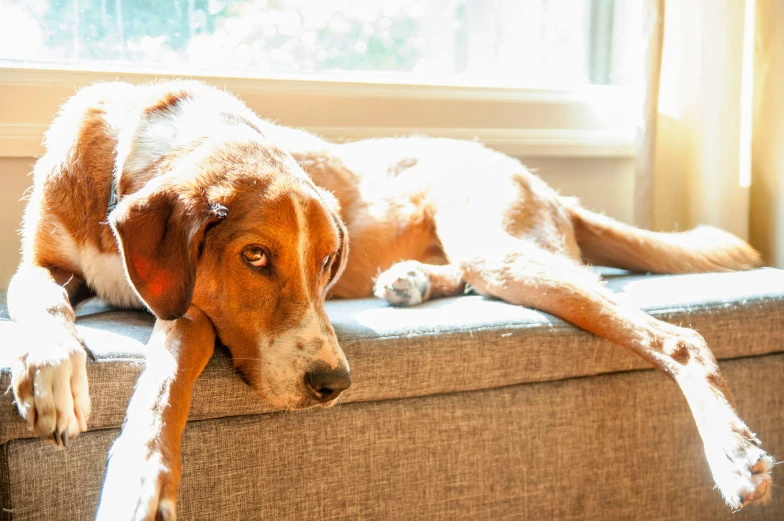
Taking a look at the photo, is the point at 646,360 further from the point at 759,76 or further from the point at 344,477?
the point at 759,76

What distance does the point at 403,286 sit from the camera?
1.90 metres

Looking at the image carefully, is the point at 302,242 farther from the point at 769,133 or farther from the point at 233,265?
the point at 769,133

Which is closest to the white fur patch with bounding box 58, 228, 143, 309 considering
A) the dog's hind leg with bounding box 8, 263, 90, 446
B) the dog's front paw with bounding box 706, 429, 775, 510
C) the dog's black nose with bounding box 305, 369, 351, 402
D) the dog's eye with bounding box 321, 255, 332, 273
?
the dog's hind leg with bounding box 8, 263, 90, 446

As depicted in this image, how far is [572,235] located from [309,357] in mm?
1147

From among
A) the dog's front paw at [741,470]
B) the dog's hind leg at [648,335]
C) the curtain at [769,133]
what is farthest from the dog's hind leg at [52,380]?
the curtain at [769,133]

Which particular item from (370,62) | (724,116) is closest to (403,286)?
(370,62)

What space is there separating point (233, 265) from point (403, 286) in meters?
0.62

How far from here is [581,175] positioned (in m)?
3.13

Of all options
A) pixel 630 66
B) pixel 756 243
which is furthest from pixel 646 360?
pixel 630 66

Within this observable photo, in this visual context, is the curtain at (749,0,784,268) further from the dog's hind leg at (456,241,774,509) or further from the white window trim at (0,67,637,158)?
the dog's hind leg at (456,241,774,509)

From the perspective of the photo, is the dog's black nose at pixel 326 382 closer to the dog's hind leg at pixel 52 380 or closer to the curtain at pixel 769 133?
the dog's hind leg at pixel 52 380

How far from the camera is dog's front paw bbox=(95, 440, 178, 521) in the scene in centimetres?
105

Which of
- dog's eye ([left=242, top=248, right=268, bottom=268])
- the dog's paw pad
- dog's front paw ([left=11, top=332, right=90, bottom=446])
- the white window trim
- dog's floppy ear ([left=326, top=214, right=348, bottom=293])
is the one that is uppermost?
the white window trim

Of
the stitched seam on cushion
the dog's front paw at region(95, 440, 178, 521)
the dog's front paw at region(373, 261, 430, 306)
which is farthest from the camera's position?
the dog's front paw at region(373, 261, 430, 306)
